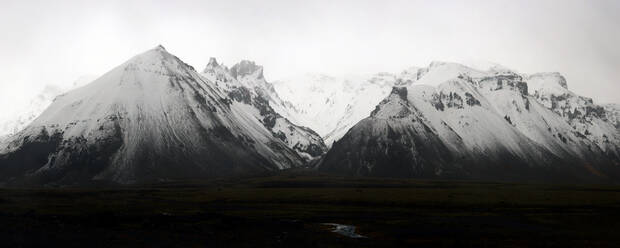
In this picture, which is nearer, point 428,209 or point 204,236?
point 204,236

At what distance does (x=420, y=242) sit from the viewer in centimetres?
12406

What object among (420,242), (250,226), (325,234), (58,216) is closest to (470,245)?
(420,242)

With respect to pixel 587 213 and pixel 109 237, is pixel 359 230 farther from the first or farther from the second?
pixel 587 213

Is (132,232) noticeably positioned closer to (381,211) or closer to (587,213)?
(381,211)

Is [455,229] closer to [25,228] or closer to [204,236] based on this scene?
[204,236]

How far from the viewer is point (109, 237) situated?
129625 millimetres

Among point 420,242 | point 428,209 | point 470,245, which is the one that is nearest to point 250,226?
point 420,242

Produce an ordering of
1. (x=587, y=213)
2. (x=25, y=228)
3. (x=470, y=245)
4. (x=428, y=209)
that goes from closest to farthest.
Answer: (x=470, y=245), (x=25, y=228), (x=587, y=213), (x=428, y=209)

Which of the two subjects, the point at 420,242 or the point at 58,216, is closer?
the point at 420,242

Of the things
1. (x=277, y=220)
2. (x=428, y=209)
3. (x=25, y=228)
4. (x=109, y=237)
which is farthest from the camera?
(x=428, y=209)

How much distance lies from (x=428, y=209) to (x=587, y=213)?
139 ft

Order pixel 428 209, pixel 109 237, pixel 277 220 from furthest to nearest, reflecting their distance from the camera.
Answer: pixel 428 209, pixel 277 220, pixel 109 237

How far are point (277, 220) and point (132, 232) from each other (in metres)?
37.1

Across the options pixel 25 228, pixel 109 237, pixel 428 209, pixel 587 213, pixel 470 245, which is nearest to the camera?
pixel 470 245
